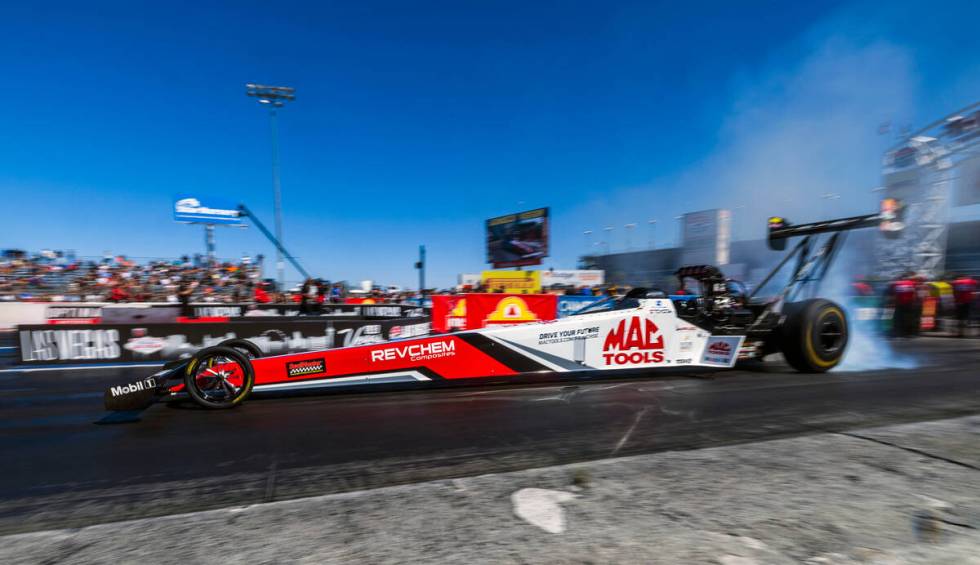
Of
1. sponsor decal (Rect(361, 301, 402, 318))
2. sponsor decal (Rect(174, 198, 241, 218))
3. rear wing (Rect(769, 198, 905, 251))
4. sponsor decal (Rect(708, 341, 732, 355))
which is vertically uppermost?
sponsor decal (Rect(174, 198, 241, 218))

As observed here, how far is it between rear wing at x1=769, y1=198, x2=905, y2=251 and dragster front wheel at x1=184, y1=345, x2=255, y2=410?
8.03m

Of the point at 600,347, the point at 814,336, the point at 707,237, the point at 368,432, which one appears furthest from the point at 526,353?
the point at 707,237

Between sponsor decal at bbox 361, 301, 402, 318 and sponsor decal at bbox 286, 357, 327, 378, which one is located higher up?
sponsor decal at bbox 286, 357, 327, 378

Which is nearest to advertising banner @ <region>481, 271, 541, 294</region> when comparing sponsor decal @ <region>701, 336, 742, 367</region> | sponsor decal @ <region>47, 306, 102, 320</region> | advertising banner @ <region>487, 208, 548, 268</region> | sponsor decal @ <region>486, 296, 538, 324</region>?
advertising banner @ <region>487, 208, 548, 268</region>

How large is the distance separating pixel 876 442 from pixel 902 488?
3.35 feet

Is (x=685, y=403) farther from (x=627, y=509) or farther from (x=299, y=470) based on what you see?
(x=299, y=470)

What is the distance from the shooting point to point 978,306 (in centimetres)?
1391

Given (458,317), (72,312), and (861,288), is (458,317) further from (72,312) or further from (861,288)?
(861,288)

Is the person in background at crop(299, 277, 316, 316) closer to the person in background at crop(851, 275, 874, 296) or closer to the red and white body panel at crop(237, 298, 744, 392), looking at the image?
the red and white body panel at crop(237, 298, 744, 392)

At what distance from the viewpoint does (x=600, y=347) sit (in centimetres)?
609

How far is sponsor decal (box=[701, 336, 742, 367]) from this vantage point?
6.55 meters

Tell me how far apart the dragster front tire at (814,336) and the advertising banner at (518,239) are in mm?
27058

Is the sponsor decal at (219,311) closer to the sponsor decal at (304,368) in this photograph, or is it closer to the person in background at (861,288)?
the sponsor decal at (304,368)

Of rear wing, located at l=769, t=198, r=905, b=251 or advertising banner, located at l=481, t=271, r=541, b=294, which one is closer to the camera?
rear wing, located at l=769, t=198, r=905, b=251
